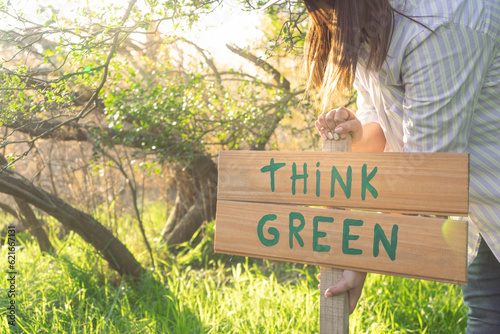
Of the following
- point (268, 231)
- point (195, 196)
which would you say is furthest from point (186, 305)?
point (195, 196)

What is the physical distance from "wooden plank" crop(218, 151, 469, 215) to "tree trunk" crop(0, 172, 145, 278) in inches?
67.0

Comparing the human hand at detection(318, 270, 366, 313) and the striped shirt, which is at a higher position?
the striped shirt

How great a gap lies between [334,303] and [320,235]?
0.69 feet

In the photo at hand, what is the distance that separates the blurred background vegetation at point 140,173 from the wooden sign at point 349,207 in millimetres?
585

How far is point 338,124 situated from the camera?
1.24m

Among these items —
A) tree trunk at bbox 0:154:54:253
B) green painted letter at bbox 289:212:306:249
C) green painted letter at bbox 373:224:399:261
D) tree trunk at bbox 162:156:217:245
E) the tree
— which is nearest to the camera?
green painted letter at bbox 373:224:399:261

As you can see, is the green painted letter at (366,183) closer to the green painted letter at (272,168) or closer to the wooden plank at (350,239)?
the wooden plank at (350,239)

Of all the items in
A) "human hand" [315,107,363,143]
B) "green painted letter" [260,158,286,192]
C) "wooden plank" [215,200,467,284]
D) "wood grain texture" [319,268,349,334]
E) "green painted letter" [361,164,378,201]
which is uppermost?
"human hand" [315,107,363,143]

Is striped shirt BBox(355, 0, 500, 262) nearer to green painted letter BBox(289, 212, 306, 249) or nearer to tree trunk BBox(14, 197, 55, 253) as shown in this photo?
green painted letter BBox(289, 212, 306, 249)

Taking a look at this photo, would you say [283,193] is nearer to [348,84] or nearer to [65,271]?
[348,84]

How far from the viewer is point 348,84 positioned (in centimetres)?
120

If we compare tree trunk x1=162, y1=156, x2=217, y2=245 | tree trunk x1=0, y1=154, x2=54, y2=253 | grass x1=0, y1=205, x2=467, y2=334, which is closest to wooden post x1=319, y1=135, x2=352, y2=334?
grass x1=0, y1=205, x2=467, y2=334

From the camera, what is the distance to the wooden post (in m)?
1.22

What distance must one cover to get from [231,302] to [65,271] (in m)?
1.13
